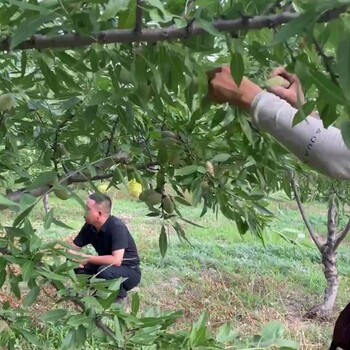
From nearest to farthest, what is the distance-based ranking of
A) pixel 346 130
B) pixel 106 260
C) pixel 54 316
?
pixel 346 130
pixel 54 316
pixel 106 260

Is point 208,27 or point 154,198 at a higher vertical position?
point 208,27

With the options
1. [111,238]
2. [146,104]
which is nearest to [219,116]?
[146,104]

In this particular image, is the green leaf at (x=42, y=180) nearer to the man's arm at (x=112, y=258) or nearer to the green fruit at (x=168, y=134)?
the green fruit at (x=168, y=134)

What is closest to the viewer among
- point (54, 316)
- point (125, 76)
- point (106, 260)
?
point (125, 76)

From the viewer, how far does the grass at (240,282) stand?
4100 millimetres

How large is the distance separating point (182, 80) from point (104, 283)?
0.37 meters

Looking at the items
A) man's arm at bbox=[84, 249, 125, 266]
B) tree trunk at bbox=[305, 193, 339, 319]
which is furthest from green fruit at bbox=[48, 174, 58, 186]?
tree trunk at bbox=[305, 193, 339, 319]

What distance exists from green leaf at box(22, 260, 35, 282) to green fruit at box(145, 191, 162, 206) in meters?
0.26

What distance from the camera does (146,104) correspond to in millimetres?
766

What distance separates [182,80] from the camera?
677 mm

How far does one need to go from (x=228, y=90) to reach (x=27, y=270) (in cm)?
35

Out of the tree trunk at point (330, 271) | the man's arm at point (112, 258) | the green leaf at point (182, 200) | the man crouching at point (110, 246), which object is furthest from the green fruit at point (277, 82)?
the tree trunk at point (330, 271)

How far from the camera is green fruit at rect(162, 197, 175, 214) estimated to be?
1038 mm

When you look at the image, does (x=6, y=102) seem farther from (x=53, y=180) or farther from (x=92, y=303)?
(x=92, y=303)
